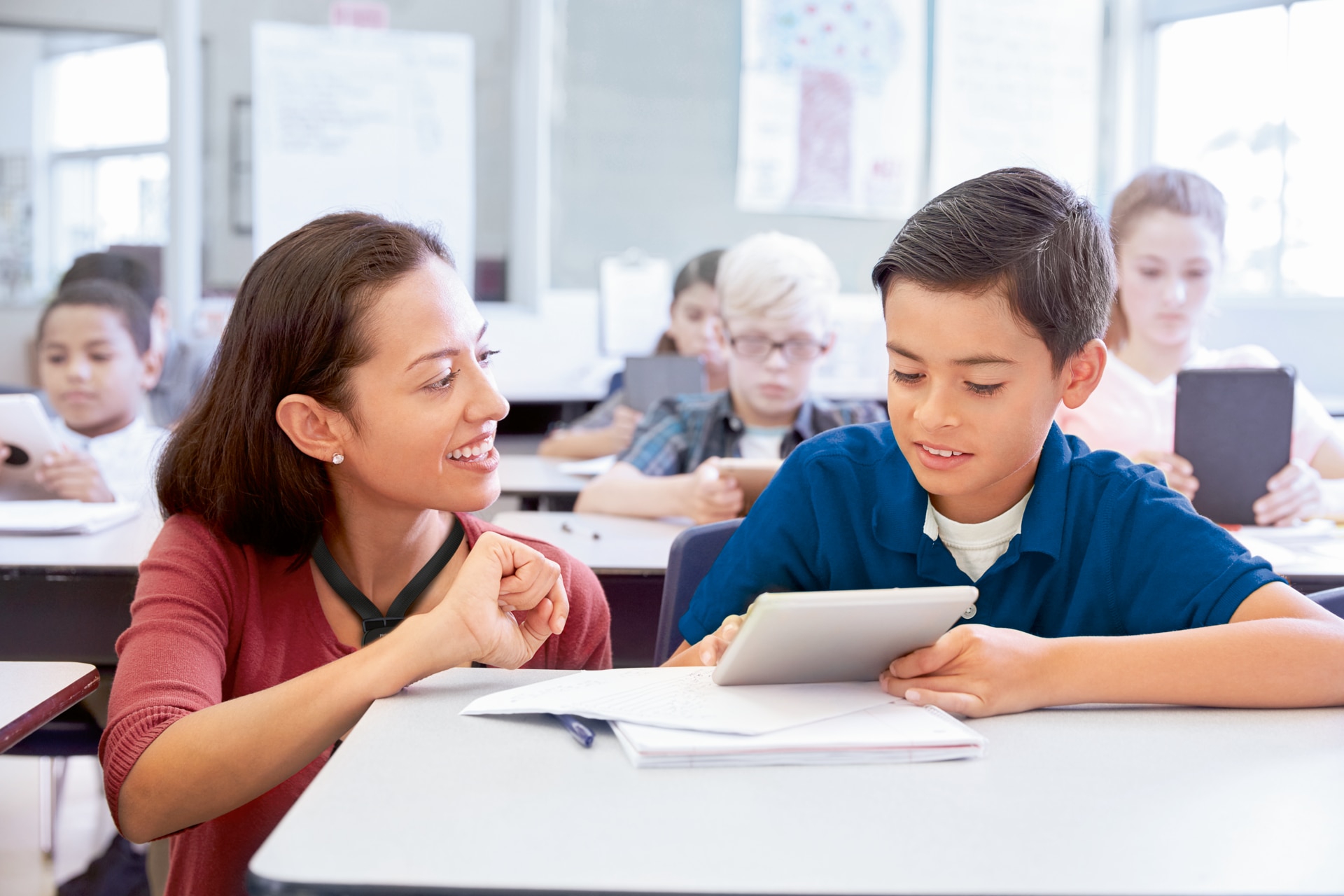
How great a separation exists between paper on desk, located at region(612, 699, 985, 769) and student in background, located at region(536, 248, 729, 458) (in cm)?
222

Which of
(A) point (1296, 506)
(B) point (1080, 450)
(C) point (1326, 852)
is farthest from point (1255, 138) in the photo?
(C) point (1326, 852)

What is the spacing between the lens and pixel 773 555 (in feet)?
→ 3.98

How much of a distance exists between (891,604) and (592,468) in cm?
199

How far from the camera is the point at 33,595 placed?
1703mm

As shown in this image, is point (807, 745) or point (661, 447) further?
point (661, 447)

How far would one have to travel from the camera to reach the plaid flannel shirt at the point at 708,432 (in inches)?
93.4

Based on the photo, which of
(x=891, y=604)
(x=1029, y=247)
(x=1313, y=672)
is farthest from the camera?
(x=1029, y=247)

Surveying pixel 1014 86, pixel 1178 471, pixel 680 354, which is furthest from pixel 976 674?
pixel 1014 86

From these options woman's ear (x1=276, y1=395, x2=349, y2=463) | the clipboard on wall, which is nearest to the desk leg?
woman's ear (x1=276, y1=395, x2=349, y2=463)

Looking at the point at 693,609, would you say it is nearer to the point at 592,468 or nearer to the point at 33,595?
the point at 33,595

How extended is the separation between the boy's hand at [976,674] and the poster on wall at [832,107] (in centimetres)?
362

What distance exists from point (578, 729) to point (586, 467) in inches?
77.1

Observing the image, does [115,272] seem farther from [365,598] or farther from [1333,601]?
[1333,601]

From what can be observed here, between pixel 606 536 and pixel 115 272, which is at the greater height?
pixel 115 272
